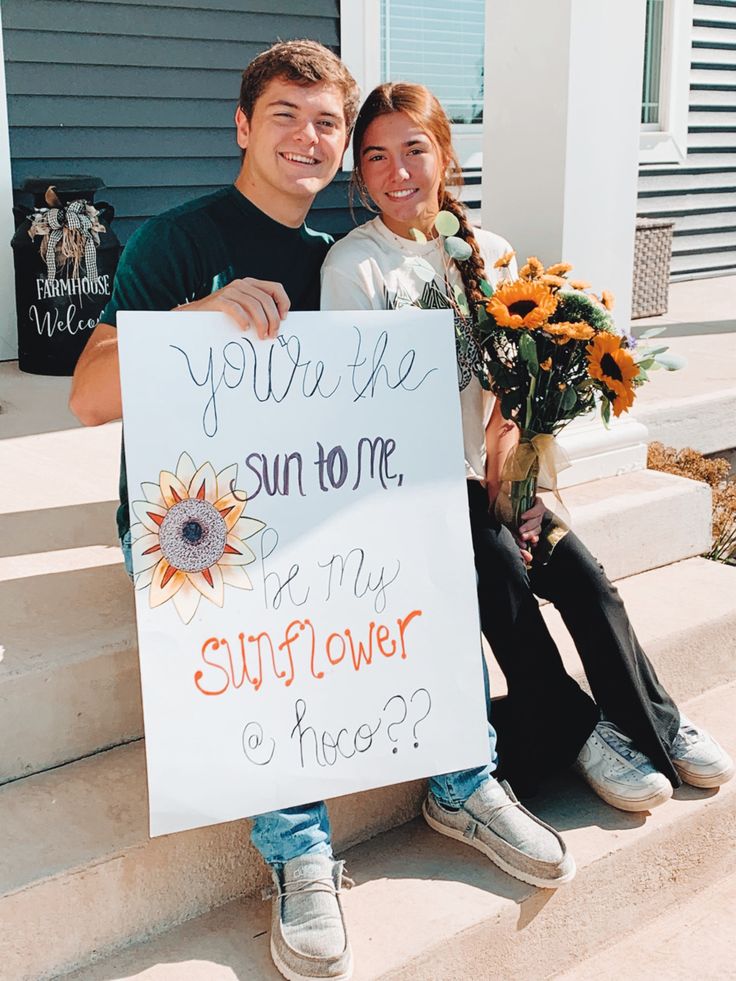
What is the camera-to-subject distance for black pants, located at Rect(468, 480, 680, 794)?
180 centimetres

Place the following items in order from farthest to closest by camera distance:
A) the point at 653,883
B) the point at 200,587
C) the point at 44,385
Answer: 1. the point at 44,385
2. the point at 653,883
3. the point at 200,587

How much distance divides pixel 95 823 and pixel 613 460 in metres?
1.62

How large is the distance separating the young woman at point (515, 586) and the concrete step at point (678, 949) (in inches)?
7.9

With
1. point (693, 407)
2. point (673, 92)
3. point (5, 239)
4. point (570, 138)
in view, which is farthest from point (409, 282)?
point (673, 92)

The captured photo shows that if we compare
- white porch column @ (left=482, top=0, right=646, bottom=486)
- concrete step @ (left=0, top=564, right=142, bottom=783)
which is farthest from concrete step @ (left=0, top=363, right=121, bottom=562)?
white porch column @ (left=482, top=0, right=646, bottom=486)

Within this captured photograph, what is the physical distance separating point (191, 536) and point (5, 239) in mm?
2494

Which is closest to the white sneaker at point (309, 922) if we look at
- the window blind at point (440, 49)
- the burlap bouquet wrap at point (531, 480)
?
the burlap bouquet wrap at point (531, 480)

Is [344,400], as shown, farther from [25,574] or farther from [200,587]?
[25,574]

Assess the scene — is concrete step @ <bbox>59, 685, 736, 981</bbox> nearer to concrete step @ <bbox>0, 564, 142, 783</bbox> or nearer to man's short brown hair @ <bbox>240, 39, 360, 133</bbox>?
concrete step @ <bbox>0, 564, 142, 783</bbox>

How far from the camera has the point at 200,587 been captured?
1.48 m

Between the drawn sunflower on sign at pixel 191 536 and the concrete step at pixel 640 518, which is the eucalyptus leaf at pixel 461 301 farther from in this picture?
the concrete step at pixel 640 518

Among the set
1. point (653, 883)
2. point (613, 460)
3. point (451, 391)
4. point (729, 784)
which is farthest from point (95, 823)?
point (613, 460)

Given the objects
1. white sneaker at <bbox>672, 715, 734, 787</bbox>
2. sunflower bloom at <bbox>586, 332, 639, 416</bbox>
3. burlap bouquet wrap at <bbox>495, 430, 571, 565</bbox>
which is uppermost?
sunflower bloom at <bbox>586, 332, 639, 416</bbox>

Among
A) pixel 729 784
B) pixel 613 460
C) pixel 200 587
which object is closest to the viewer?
pixel 200 587
